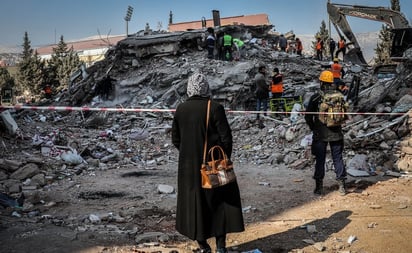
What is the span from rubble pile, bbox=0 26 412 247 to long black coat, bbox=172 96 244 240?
3.12 m

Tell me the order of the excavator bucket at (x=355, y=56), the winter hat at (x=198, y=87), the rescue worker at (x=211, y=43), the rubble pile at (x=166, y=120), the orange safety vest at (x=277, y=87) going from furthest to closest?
the excavator bucket at (x=355, y=56) → the rescue worker at (x=211, y=43) → the orange safety vest at (x=277, y=87) → the rubble pile at (x=166, y=120) → the winter hat at (x=198, y=87)

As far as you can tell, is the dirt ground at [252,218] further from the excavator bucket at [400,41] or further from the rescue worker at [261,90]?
the excavator bucket at [400,41]

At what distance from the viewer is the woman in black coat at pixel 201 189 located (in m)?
3.32

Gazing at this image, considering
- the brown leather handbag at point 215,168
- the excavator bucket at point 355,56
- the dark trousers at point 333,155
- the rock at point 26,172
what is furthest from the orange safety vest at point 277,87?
the brown leather handbag at point 215,168

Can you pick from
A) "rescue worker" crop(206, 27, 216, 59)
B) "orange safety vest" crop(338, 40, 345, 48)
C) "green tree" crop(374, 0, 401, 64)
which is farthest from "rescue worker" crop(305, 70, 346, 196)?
"green tree" crop(374, 0, 401, 64)

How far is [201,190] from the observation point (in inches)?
131

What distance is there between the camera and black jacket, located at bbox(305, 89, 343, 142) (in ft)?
18.1

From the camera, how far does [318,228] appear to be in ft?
14.8

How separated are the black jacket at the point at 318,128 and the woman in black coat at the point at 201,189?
259 centimetres

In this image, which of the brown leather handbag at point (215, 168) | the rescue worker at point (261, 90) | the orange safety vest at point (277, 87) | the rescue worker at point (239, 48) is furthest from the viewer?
the rescue worker at point (239, 48)

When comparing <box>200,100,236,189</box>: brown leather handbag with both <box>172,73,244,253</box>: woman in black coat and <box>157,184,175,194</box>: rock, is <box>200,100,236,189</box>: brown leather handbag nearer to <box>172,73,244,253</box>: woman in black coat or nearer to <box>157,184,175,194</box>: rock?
<box>172,73,244,253</box>: woman in black coat

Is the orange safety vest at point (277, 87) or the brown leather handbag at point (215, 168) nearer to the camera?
the brown leather handbag at point (215, 168)

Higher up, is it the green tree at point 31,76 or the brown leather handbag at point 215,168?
the green tree at point 31,76

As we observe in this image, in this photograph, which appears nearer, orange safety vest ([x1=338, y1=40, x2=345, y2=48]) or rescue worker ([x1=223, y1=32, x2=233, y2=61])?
rescue worker ([x1=223, y1=32, x2=233, y2=61])
